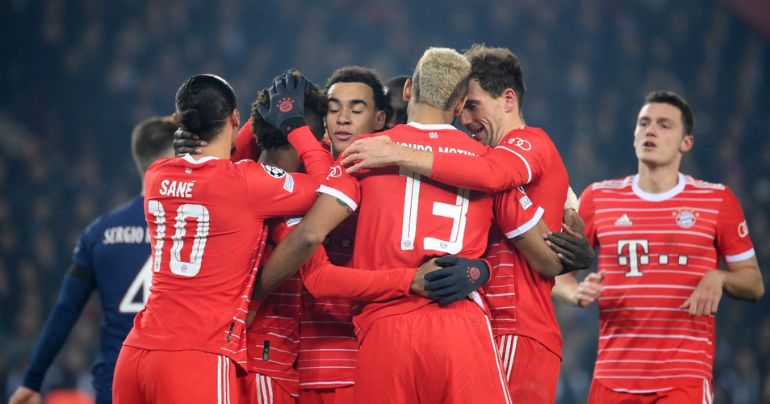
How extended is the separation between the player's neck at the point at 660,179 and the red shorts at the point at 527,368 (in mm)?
1708

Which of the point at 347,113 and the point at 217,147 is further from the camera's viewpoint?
the point at 347,113

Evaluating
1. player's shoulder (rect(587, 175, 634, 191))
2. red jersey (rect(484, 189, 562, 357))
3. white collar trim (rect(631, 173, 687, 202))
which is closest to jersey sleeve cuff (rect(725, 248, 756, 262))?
white collar trim (rect(631, 173, 687, 202))

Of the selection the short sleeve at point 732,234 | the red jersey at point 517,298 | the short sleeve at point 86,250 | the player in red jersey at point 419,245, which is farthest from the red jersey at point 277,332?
the short sleeve at point 732,234

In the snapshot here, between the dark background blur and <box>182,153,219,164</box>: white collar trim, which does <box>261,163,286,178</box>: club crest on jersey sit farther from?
the dark background blur

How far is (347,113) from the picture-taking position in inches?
184

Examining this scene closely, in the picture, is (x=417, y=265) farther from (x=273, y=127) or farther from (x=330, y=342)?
(x=273, y=127)

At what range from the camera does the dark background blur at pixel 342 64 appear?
1098 centimetres

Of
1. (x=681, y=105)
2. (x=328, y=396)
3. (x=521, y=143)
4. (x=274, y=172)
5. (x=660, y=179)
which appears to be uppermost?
(x=681, y=105)


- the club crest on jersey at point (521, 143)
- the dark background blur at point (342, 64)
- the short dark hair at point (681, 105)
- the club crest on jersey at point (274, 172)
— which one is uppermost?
the dark background blur at point (342, 64)

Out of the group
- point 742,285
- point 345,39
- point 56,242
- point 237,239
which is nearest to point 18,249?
point 56,242

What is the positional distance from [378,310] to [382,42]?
11430mm

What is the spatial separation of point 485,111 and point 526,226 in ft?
2.29

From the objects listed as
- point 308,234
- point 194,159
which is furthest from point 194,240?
point 308,234

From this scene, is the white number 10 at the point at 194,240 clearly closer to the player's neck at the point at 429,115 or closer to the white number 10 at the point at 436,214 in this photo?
the white number 10 at the point at 436,214
